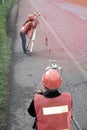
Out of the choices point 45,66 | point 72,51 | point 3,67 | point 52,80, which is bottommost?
point 72,51

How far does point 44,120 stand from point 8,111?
10.9 ft

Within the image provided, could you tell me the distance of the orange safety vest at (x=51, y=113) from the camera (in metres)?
5.49

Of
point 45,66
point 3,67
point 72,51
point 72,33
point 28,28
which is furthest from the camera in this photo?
point 72,33

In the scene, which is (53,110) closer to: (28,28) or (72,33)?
(28,28)

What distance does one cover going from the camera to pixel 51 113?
5508mm

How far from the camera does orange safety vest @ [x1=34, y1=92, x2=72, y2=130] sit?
18.0ft

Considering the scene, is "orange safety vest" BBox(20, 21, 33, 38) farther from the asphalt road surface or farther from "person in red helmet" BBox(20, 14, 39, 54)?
the asphalt road surface

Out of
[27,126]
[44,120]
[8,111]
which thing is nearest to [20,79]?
[8,111]

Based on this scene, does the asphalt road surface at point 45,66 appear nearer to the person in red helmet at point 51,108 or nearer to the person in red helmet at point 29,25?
the person in red helmet at point 29,25

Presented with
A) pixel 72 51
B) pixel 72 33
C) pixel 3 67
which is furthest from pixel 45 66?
pixel 72 33

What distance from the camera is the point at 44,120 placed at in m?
5.51

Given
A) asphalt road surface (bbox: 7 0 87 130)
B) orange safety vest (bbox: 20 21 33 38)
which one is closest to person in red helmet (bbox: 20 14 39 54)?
orange safety vest (bbox: 20 21 33 38)

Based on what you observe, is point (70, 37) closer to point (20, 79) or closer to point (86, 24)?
point (86, 24)

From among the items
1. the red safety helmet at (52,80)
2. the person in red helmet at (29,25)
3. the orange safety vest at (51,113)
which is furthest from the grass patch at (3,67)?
the red safety helmet at (52,80)
